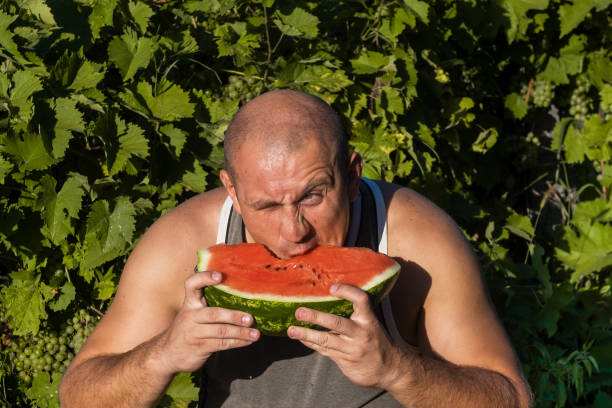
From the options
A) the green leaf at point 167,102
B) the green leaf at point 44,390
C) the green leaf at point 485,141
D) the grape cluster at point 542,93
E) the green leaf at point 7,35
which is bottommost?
the green leaf at point 44,390

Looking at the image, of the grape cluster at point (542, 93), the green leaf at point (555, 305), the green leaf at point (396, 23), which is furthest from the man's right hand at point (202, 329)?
the grape cluster at point (542, 93)

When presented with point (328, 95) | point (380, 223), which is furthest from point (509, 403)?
point (328, 95)

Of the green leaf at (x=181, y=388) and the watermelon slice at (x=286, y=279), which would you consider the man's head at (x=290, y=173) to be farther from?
the green leaf at (x=181, y=388)

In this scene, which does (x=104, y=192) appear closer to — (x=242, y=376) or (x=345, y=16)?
(x=242, y=376)

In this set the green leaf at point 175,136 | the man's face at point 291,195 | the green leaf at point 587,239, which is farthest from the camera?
the green leaf at point 587,239

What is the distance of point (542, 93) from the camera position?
6.00m

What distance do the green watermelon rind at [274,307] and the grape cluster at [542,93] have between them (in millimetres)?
3855

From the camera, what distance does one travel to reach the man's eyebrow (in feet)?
9.04

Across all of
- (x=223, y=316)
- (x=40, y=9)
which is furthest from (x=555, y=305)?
(x=40, y=9)

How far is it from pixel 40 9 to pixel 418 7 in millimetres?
2163

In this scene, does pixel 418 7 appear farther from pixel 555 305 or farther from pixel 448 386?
pixel 448 386

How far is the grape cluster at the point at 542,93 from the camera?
6.00 meters

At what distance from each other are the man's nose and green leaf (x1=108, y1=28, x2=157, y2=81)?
1.47 m

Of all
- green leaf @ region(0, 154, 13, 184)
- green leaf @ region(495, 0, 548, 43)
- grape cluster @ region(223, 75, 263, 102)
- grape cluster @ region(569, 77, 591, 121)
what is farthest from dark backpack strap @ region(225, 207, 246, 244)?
grape cluster @ region(569, 77, 591, 121)
